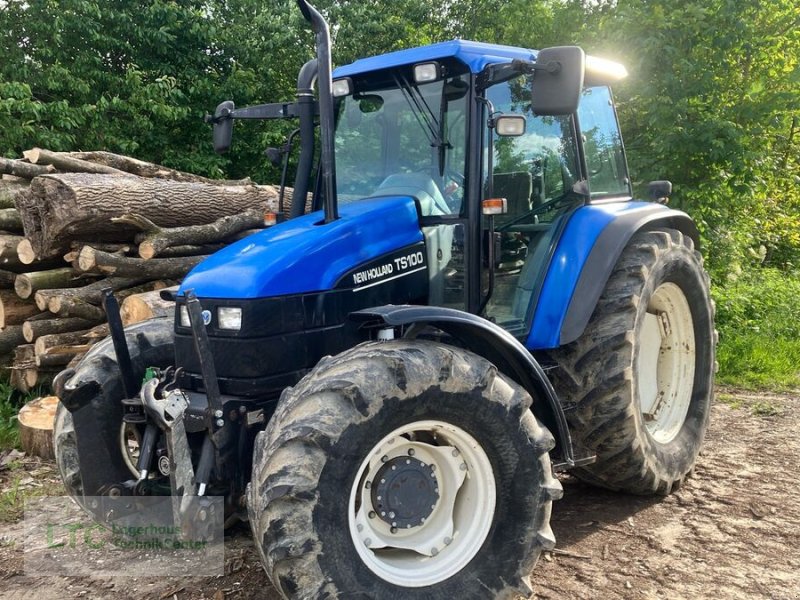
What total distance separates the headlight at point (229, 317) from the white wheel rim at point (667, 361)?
8.53ft

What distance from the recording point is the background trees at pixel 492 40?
8047 mm

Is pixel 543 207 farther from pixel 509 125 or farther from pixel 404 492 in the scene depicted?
pixel 404 492

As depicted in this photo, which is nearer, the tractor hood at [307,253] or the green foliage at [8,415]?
the tractor hood at [307,253]

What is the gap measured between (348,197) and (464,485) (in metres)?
1.69

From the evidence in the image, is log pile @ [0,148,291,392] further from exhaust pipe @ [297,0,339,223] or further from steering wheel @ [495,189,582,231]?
steering wheel @ [495,189,582,231]

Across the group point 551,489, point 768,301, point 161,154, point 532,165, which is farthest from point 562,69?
point 161,154

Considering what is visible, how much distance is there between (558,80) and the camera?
3.19 m

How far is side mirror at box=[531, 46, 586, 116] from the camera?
3.16 meters

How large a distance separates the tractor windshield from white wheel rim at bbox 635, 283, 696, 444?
5.56 ft

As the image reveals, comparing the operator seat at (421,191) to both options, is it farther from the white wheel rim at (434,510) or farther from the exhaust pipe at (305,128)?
Result: the white wheel rim at (434,510)

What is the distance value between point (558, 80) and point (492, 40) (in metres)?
11.2

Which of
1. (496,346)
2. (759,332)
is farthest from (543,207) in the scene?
(759,332)

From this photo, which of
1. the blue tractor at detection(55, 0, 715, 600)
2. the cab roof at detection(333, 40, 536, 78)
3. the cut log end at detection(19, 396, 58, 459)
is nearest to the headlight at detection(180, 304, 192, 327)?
the blue tractor at detection(55, 0, 715, 600)

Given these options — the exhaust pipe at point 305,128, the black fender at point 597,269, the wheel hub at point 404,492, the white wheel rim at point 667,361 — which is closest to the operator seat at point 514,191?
the black fender at point 597,269
